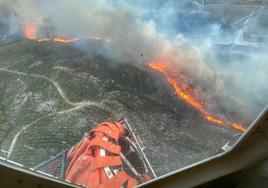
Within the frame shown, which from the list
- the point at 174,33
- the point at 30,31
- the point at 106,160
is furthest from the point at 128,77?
the point at 30,31

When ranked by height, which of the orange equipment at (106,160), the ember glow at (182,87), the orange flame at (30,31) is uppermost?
the orange flame at (30,31)

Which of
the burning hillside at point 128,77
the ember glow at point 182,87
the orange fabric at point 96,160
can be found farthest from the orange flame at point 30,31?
the orange fabric at point 96,160

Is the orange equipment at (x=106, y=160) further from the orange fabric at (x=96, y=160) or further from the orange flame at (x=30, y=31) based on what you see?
the orange flame at (x=30, y=31)

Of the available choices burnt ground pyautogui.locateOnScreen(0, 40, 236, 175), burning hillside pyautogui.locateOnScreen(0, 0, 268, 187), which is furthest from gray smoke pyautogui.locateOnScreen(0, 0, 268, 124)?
burnt ground pyautogui.locateOnScreen(0, 40, 236, 175)

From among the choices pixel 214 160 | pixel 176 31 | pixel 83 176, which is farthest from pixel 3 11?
pixel 214 160

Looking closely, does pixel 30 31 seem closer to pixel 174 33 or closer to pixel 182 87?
pixel 174 33

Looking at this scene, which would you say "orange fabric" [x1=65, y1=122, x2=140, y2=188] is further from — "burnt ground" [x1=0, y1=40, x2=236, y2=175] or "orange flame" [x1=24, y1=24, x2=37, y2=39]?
"orange flame" [x1=24, y1=24, x2=37, y2=39]
